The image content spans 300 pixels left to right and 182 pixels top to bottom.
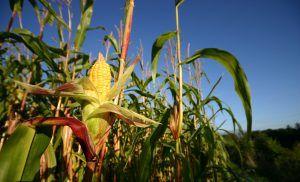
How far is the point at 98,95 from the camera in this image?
0.72 meters

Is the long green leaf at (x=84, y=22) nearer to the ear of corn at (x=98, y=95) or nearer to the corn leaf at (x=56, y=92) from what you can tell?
the ear of corn at (x=98, y=95)

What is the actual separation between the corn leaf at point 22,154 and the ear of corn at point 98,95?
13 centimetres

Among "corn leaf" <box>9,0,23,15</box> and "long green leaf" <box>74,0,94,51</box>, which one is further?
"corn leaf" <box>9,0,23,15</box>

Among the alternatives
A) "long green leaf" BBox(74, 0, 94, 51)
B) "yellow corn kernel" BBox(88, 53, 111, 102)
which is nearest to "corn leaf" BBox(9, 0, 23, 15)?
"long green leaf" BBox(74, 0, 94, 51)

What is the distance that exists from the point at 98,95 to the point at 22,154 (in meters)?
0.29

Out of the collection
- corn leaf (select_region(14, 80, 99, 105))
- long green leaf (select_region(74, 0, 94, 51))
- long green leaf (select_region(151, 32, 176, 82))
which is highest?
long green leaf (select_region(74, 0, 94, 51))

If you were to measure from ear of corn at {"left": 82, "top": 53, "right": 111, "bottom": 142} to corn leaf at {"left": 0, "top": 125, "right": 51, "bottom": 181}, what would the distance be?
13 cm

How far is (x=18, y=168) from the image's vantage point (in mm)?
505

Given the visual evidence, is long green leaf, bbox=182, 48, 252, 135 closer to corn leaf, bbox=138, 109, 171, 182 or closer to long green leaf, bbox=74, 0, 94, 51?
corn leaf, bbox=138, 109, 171, 182

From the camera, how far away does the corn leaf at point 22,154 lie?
0.49 meters

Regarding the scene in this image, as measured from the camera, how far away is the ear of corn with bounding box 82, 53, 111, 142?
0.63 metres

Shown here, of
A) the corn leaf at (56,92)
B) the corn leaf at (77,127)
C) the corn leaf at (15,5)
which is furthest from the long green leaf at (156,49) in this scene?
the corn leaf at (15,5)

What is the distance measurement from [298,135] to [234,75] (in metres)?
10.7

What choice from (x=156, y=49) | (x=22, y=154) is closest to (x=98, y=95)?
(x=22, y=154)
